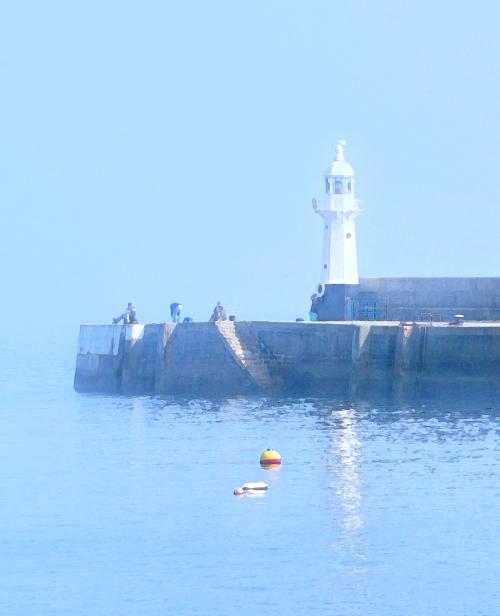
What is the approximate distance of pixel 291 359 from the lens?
66938mm

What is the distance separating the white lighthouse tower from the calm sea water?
37.1 ft

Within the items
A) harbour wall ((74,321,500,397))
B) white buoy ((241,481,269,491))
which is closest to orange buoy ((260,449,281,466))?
white buoy ((241,481,269,491))

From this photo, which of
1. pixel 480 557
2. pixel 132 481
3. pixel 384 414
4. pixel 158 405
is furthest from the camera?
pixel 158 405

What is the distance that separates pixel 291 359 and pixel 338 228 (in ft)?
32.1

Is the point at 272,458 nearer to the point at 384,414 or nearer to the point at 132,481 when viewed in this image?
the point at 132,481

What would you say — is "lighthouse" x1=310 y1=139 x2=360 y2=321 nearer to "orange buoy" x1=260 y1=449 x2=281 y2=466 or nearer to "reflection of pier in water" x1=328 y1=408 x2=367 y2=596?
"reflection of pier in water" x1=328 y1=408 x2=367 y2=596

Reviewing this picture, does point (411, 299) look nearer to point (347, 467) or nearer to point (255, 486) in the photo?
point (347, 467)

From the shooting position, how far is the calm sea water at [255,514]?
34562 mm

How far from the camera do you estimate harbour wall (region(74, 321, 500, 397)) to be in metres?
62.6

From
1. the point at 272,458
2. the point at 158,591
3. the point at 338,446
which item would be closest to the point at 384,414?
the point at 338,446

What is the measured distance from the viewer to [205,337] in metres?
67.6

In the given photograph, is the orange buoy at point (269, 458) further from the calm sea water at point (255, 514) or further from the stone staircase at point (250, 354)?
the stone staircase at point (250, 354)

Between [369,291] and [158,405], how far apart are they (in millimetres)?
10127

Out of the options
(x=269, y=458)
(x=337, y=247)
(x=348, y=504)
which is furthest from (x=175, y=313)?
(x=348, y=504)
